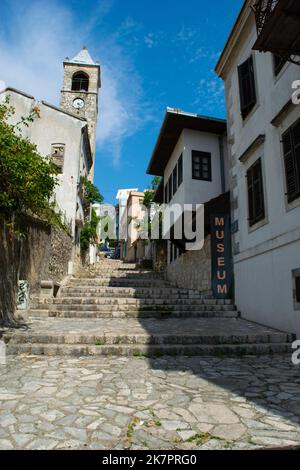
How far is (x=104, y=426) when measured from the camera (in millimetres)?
2934

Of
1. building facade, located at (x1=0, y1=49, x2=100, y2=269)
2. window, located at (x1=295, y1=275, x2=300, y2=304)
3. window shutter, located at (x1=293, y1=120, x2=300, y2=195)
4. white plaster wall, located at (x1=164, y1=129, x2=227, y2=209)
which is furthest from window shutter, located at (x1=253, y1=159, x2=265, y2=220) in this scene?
building facade, located at (x1=0, y1=49, x2=100, y2=269)

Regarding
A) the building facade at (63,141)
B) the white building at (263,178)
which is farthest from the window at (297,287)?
the building facade at (63,141)

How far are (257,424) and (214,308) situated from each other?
7.16m

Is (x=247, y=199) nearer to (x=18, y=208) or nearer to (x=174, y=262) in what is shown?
(x=18, y=208)

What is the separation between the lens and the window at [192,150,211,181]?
12969mm

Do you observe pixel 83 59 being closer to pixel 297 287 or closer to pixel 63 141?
pixel 63 141

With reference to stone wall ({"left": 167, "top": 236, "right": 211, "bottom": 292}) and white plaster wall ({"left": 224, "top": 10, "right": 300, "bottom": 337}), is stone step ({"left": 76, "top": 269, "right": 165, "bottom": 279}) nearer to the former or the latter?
stone wall ({"left": 167, "top": 236, "right": 211, "bottom": 292})

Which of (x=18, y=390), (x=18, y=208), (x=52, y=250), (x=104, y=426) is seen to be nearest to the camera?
(x=104, y=426)

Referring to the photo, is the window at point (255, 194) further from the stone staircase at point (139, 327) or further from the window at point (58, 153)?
the window at point (58, 153)

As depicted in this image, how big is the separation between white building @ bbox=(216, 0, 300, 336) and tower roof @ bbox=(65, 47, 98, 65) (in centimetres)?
2880

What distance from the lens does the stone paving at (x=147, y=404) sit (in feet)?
8.85

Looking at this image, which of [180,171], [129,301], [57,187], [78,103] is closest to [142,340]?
[129,301]

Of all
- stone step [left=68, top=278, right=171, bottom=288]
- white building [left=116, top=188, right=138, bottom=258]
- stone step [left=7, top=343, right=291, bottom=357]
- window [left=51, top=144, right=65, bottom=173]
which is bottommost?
stone step [left=7, top=343, right=291, bottom=357]
